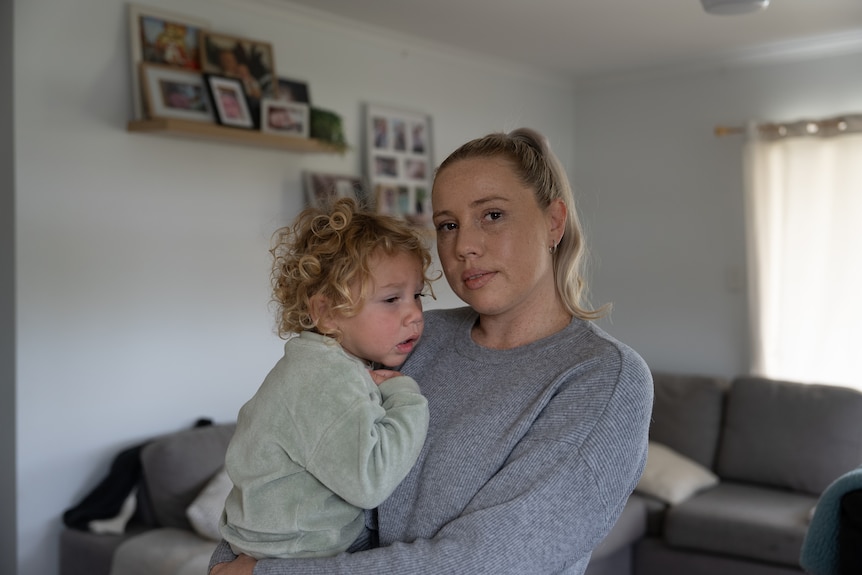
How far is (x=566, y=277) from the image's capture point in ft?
5.17

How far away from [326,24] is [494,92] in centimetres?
138

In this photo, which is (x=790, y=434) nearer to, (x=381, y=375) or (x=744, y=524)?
(x=744, y=524)

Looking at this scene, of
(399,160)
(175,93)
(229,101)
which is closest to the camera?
(175,93)

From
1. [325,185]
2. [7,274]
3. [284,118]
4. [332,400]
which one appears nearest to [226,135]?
[284,118]

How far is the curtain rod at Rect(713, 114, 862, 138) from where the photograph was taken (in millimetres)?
4523

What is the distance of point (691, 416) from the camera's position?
445 cm

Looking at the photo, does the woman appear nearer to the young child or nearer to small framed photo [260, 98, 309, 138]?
the young child

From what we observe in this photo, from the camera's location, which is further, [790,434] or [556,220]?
[790,434]

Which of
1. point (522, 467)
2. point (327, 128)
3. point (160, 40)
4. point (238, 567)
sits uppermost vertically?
point (160, 40)

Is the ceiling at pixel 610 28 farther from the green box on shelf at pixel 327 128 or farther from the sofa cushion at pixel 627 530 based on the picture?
the sofa cushion at pixel 627 530

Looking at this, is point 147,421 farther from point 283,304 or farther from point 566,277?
point 566,277

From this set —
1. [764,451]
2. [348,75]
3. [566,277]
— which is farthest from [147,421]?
[764,451]

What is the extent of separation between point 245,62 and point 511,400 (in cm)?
264

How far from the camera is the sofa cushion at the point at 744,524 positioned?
357cm
